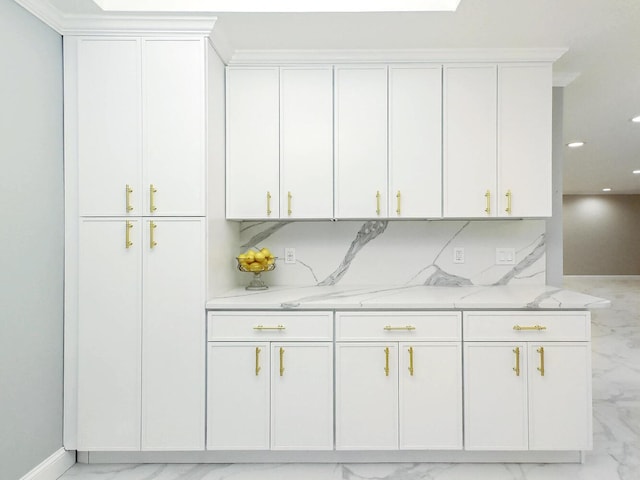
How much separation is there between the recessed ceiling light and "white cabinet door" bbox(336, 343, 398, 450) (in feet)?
5.80

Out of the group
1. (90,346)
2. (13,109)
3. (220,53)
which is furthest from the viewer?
(220,53)

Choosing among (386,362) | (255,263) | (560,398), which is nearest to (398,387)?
(386,362)

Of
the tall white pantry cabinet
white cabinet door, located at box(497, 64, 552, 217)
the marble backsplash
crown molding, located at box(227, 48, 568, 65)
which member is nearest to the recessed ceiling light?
the tall white pantry cabinet

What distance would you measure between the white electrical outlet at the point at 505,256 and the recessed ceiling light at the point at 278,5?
1630 mm

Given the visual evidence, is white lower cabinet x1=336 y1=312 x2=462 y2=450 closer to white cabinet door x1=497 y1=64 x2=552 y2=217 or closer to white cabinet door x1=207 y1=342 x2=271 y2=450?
white cabinet door x1=207 y1=342 x2=271 y2=450

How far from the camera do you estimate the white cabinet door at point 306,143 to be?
2.63 meters

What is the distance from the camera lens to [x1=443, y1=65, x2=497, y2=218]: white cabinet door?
260 centimetres

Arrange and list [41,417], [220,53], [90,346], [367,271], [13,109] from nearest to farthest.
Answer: [13,109] < [41,417] < [90,346] < [220,53] < [367,271]

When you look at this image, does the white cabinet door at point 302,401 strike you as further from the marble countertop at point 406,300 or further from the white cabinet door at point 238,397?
the marble countertop at point 406,300

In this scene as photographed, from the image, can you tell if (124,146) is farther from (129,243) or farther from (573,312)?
(573,312)

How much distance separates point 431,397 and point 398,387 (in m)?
0.19

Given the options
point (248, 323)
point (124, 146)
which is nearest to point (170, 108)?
point (124, 146)

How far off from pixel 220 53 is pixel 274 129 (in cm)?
53

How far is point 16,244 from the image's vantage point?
195 cm
